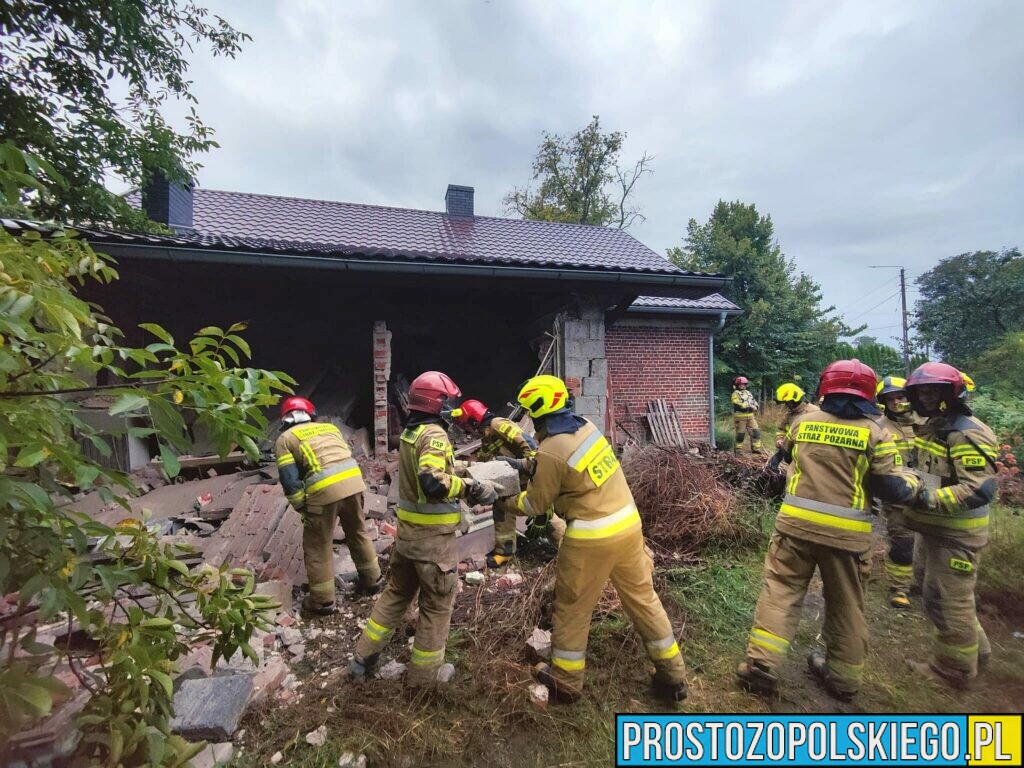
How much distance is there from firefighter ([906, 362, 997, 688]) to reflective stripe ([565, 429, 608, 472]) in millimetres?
2006

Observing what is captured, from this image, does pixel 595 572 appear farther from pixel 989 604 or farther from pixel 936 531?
pixel 989 604

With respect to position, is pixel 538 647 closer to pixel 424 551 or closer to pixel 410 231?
pixel 424 551

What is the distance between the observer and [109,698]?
55.3 inches

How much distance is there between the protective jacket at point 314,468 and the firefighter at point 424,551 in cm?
93

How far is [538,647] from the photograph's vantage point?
10.3ft

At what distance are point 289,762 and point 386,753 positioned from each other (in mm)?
464

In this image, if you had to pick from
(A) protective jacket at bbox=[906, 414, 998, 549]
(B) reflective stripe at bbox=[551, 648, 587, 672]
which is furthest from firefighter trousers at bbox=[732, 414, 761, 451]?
(B) reflective stripe at bbox=[551, 648, 587, 672]

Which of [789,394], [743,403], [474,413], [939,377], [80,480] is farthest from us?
[743,403]

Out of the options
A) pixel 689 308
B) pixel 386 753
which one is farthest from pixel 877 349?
pixel 386 753

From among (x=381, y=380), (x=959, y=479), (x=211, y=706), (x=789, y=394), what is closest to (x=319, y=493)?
(x=211, y=706)

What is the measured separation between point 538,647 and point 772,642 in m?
1.40

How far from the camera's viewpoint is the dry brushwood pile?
4.77 meters

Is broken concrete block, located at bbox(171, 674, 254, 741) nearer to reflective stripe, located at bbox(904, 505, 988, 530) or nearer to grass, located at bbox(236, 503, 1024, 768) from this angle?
grass, located at bbox(236, 503, 1024, 768)

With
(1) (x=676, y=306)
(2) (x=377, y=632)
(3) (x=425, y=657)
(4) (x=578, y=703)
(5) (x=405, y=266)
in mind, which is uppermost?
(1) (x=676, y=306)
